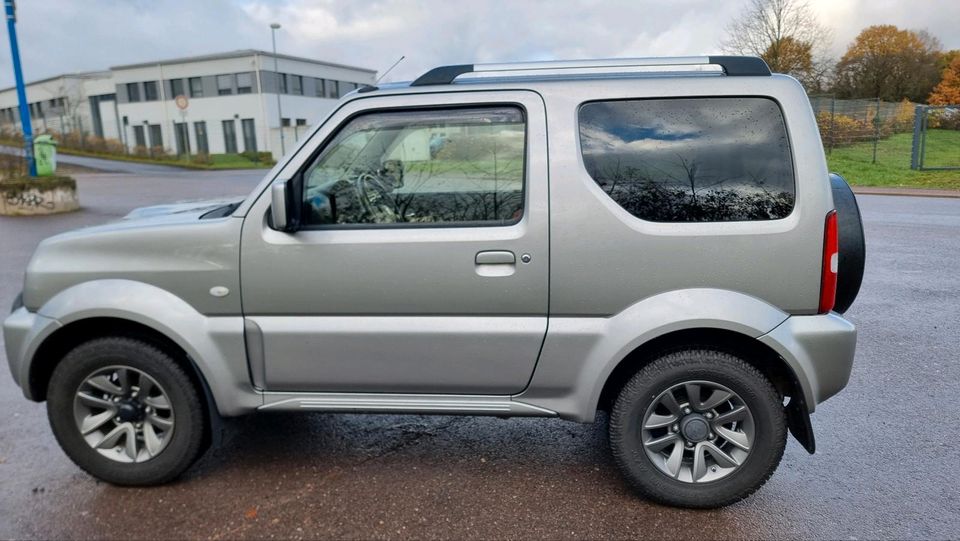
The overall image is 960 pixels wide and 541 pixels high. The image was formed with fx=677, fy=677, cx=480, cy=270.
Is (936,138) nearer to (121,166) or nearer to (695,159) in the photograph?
(695,159)

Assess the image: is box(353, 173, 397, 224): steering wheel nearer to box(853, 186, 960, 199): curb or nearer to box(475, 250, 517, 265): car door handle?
box(475, 250, 517, 265): car door handle

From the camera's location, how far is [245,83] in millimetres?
54125

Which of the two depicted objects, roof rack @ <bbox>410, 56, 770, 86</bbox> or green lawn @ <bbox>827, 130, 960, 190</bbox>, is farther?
green lawn @ <bbox>827, 130, 960, 190</bbox>

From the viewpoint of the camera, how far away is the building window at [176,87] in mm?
56844

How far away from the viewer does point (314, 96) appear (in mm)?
59438

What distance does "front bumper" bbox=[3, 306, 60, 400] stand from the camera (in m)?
3.24

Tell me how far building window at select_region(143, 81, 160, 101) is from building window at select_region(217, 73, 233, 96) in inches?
265

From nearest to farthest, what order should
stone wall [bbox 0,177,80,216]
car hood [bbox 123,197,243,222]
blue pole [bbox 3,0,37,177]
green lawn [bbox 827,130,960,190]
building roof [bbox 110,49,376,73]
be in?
car hood [bbox 123,197,243,222], stone wall [bbox 0,177,80,216], blue pole [bbox 3,0,37,177], green lawn [bbox 827,130,960,190], building roof [bbox 110,49,376,73]

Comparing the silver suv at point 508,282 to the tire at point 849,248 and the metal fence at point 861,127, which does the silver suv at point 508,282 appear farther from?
the metal fence at point 861,127

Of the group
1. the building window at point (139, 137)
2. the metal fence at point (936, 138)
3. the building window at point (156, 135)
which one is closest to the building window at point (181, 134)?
the building window at point (156, 135)

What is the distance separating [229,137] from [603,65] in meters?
57.5

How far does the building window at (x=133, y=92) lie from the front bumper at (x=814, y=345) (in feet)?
215

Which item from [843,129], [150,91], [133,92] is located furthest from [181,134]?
[843,129]

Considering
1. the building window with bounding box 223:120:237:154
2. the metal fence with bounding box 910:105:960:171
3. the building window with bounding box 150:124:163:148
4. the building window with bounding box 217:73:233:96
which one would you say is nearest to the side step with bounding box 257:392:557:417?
the metal fence with bounding box 910:105:960:171
